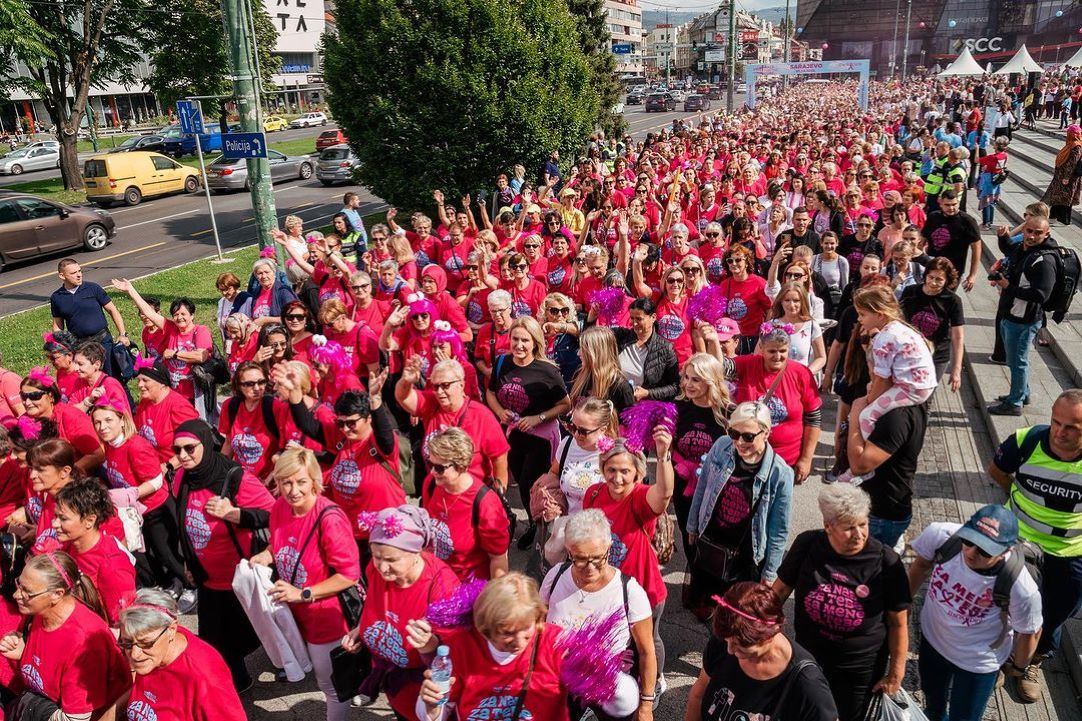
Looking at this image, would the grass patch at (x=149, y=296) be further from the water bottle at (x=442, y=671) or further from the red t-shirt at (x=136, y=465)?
the water bottle at (x=442, y=671)

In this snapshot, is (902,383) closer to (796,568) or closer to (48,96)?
(796,568)

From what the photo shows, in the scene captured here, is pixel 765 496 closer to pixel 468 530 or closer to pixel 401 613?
pixel 468 530

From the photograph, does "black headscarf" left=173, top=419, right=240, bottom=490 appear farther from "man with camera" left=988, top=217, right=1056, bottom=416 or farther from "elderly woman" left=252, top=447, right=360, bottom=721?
"man with camera" left=988, top=217, right=1056, bottom=416

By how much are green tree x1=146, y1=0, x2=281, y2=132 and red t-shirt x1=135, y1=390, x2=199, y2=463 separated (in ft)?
86.9

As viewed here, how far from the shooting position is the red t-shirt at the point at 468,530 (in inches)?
147

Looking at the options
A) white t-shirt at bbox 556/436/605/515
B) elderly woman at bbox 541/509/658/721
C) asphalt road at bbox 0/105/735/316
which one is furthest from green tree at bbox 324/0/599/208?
elderly woman at bbox 541/509/658/721

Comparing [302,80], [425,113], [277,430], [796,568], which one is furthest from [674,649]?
[302,80]

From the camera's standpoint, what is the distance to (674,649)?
453 centimetres

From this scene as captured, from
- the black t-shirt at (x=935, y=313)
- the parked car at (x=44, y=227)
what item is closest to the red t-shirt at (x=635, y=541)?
the black t-shirt at (x=935, y=313)

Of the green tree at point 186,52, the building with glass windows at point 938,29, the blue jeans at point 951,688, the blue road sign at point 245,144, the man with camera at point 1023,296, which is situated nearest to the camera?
the blue jeans at point 951,688

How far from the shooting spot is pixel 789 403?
15.2 ft

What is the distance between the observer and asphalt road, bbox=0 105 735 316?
1567cm

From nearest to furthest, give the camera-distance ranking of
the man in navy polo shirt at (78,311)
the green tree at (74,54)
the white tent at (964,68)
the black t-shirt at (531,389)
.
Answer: the black t-shirt at (531,389)
the man in navy polo shirt at (78,311)
the green tree at (74,54)
the white tent at (964,68)

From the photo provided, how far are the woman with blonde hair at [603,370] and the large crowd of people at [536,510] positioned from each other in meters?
0.03
